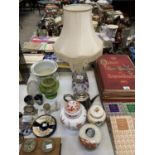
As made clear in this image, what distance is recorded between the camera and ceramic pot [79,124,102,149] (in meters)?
0.67

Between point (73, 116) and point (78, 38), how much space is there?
0.97ft

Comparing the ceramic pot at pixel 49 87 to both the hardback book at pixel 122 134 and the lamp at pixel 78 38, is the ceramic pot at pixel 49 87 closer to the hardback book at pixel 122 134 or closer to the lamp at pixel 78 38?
the lamp at pixel 78 38

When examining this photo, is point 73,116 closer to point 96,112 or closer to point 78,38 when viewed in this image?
point 96,112

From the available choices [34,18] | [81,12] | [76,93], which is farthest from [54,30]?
[34,18]

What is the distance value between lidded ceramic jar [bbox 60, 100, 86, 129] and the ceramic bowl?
28 cm

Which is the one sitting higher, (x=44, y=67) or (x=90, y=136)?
(x=44, y=67)

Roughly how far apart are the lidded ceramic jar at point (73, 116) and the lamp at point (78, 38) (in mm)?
171

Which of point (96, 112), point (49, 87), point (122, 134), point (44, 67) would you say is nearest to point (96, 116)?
point (96, 112)

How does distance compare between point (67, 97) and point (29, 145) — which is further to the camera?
point (67, 97)

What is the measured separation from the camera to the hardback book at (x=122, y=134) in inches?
26.5

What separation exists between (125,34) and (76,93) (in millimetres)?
757

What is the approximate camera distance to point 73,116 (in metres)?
0.72

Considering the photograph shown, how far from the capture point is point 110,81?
924 millimetres

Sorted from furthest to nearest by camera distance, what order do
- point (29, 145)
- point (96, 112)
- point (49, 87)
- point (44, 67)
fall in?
1. point (44, 67)
2. point (49, 87)
3. point (96, 112)
4. point (29, 145)
